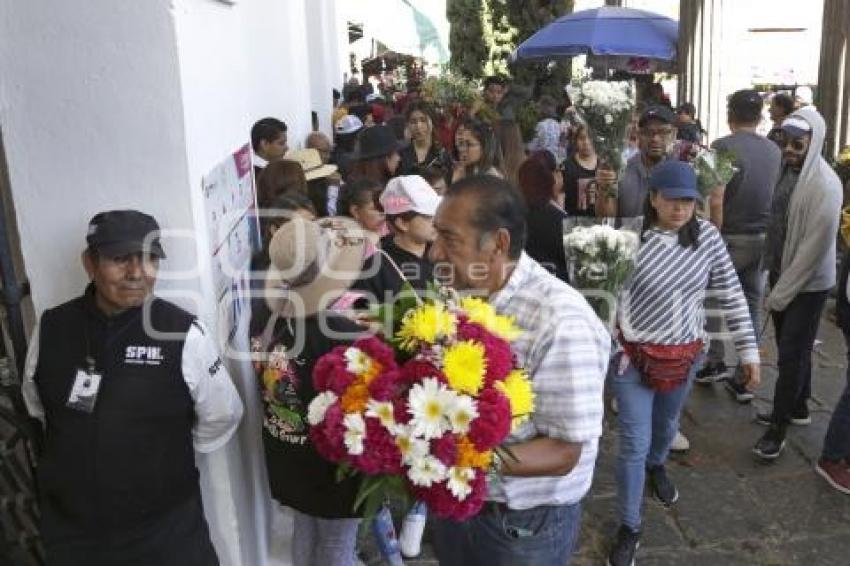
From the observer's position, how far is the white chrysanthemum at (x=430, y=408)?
1866 mm

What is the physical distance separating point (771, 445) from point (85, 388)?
4.17 metres

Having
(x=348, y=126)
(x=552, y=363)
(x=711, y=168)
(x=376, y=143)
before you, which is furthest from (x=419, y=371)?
(x=348, y=126)

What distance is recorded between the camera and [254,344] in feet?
9.71

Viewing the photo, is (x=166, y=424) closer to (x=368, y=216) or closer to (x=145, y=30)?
(x=145, y=30)

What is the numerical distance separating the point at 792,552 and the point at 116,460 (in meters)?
3.38

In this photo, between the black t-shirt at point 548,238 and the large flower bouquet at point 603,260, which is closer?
the large flower bouquet at point 603,260

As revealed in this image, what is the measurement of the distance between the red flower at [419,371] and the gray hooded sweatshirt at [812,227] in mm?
3512

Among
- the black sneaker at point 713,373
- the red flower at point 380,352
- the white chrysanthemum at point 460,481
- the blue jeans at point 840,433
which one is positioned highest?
the red flower at point 380,352

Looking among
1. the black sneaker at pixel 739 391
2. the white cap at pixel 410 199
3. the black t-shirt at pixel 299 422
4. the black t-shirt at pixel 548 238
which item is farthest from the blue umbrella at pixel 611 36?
the black t-shirt at pixel 299 422

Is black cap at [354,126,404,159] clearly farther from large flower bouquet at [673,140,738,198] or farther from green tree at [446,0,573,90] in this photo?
green tree at [446,0,573,90]

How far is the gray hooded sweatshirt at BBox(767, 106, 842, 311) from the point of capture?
15.0 feet

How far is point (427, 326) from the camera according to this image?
196cm

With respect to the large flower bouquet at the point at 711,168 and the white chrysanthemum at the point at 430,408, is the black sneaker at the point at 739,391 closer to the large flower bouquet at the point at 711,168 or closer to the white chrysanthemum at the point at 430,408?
the large flower bouquet at the point at 711,168

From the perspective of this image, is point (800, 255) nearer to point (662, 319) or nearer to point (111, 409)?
point (662, 319)
